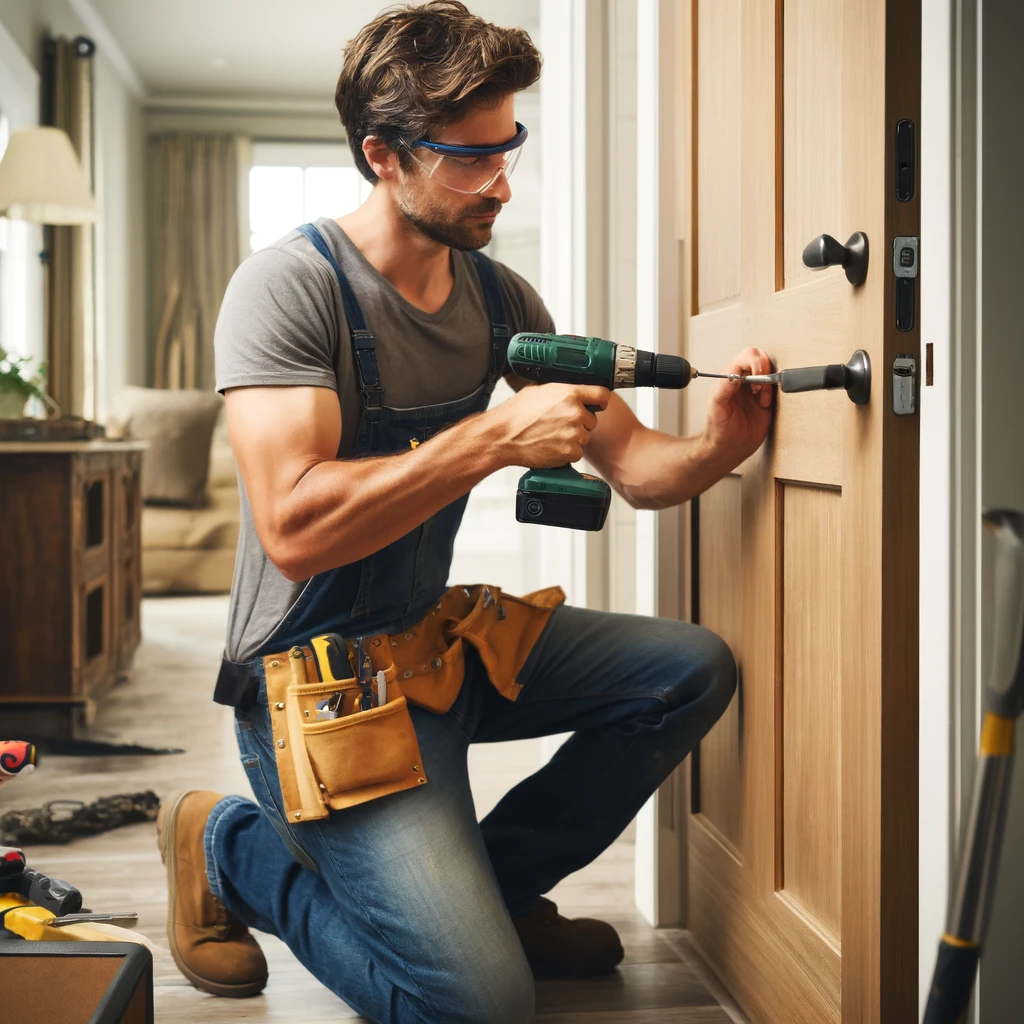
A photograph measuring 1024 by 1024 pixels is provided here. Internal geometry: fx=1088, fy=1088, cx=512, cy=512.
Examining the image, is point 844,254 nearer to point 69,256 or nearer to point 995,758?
point 995,758

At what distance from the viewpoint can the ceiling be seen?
6.04 m

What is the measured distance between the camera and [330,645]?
54.2 inches

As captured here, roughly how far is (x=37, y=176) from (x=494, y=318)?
2.55 m

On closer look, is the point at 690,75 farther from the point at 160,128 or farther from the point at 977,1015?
the point at 160,128

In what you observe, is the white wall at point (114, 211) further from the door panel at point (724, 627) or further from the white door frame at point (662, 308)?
the door panel at point (724, 627)

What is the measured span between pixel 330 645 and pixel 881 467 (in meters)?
0.70

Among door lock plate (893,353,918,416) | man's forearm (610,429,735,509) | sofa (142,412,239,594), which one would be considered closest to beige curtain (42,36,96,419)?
sofa (142,412,239,594)

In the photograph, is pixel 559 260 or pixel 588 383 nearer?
pixel 588 383

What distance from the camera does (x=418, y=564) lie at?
5.00 feet

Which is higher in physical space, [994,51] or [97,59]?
[97,59]

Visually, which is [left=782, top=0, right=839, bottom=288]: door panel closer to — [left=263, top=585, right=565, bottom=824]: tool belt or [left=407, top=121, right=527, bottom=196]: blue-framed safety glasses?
[left=407, top=121, right=527, bottom=196]: blue-framed safety glasses

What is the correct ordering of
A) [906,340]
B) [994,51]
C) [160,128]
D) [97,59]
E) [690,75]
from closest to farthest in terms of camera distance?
[994,51] < [906,340] < [690,75] < [97,59] < [160,128]

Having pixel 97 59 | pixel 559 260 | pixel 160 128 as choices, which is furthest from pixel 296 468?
pixel 160 128

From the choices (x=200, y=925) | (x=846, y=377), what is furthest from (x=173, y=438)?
(x=846, y=377)
